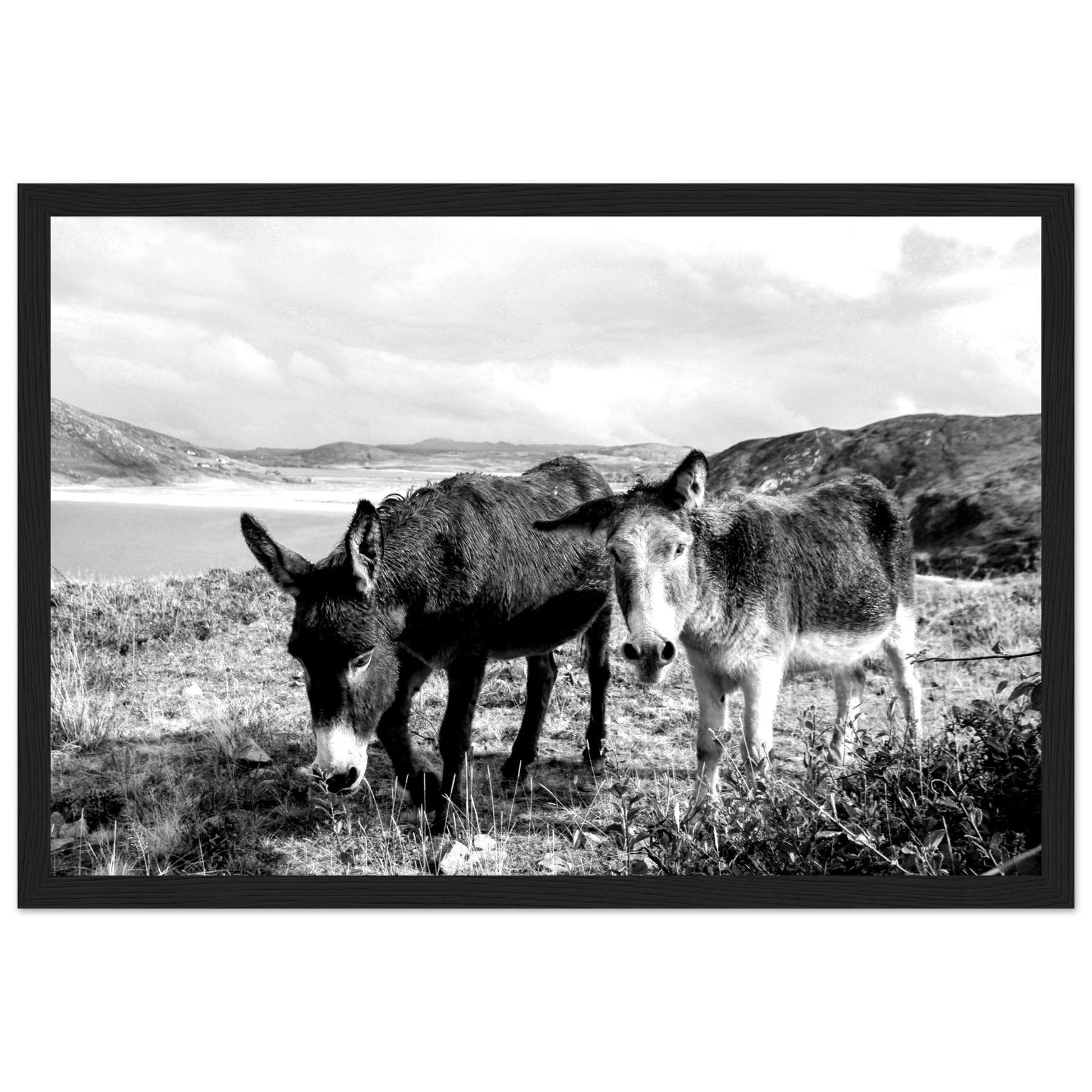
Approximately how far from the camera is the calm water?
11.6 ft

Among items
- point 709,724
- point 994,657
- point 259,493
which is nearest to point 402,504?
point 259,493

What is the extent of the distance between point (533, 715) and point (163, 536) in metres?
1.86

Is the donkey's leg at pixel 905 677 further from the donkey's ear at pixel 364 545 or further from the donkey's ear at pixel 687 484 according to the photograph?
the donkey's ear at pixel 364 545

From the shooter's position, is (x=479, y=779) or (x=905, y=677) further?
(x=905, y=677)

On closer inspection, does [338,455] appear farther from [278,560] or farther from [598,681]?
[598,681]

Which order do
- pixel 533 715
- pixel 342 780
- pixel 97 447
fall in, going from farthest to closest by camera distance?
pixel 533 715
pixel 97 447
pixel 342 780

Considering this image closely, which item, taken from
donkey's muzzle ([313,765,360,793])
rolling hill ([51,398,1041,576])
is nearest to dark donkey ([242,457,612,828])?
donkey's muzzle ([313,765,360,793])

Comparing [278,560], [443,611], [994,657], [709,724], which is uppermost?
[278,560]

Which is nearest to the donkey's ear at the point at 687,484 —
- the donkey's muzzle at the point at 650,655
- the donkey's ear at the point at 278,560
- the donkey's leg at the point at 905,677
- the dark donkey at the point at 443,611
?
the dark donkey at the point at 443,611

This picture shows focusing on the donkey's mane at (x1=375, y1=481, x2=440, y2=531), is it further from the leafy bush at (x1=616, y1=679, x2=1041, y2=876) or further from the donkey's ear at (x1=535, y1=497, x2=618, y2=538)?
the leafy bush at (x1=616, y1=679, x2=1041, y2=876)

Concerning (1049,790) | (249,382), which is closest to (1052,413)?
(1049,790)

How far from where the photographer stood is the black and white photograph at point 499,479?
3467 mm

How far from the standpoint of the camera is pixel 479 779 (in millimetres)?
3805

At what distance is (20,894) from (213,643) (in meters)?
1.23
